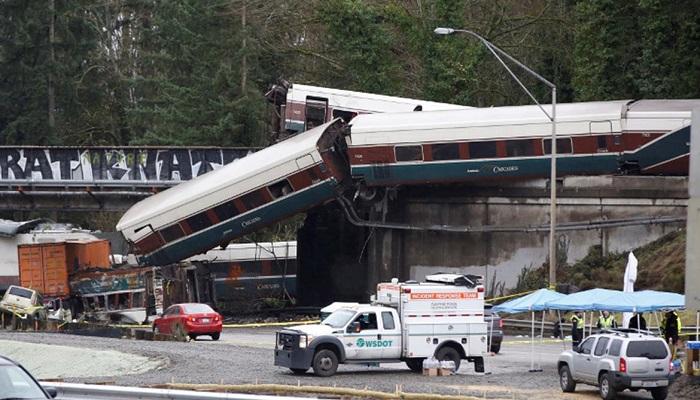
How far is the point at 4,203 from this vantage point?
2448 inches

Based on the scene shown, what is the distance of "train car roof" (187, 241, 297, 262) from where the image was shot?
64.8 m

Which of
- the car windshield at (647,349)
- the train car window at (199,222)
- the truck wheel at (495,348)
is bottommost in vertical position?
the truck wheel at (495,348)

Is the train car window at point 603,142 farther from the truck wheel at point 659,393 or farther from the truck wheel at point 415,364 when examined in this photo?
the truck wheel at point 659,393

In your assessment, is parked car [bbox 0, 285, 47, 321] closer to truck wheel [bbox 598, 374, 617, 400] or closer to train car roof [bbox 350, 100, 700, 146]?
train car roof [bbox 350, 100, 700, 146]

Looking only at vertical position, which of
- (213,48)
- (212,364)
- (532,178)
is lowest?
(212,364)

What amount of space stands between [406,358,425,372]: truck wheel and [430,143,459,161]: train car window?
796 inches

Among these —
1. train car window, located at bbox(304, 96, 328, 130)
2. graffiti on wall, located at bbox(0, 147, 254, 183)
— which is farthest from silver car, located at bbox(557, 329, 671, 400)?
graffiti on wall, located at bbox(0, 147, 254, 183)

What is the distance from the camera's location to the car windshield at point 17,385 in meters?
17.1

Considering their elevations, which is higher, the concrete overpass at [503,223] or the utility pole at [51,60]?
the utility pole at [51,60]

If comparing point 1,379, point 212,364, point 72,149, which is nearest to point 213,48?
point 72,149

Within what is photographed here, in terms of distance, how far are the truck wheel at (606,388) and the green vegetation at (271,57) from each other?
29803mm

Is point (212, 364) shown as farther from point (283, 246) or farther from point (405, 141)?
point (283, 246)

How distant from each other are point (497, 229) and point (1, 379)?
122ft

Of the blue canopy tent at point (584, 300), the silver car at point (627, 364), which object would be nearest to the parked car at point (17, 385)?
the silver car at point (627, 364)
